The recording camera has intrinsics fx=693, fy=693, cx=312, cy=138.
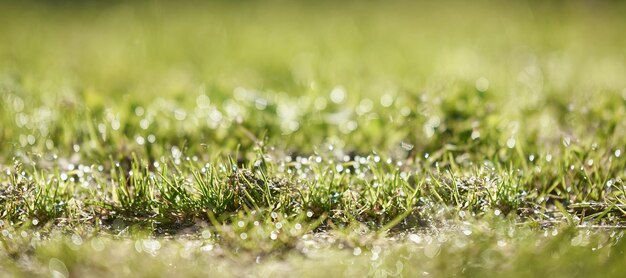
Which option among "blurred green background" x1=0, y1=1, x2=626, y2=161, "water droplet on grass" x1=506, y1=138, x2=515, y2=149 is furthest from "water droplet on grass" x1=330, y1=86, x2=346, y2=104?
"water droplet on grass" x1=506, y1=138, x2=515, y2=149

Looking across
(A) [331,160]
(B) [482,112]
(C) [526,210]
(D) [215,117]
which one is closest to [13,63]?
(D) [215,117]

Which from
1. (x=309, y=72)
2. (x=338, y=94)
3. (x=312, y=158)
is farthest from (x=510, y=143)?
(x=309, y=72)

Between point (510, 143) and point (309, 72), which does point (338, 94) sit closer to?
point (309, 72)

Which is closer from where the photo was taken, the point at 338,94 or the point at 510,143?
the point at 510,143

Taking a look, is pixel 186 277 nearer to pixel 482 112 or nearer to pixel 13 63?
pixel 482 112

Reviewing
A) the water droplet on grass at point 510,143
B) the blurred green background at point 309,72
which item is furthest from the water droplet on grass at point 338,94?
the water droplet on grass at point 510,143

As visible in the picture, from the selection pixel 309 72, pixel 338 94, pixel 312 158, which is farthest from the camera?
pixel 309 72

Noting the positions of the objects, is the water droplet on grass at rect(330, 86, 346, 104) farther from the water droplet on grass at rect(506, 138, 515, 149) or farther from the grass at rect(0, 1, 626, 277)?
the water droplet on grass at rect(506, 138, 515, 149)

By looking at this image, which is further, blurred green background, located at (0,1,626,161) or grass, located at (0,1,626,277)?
blurred green background, located at (0,1,626,161)

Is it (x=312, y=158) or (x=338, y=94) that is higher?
(x=338, y=94)
